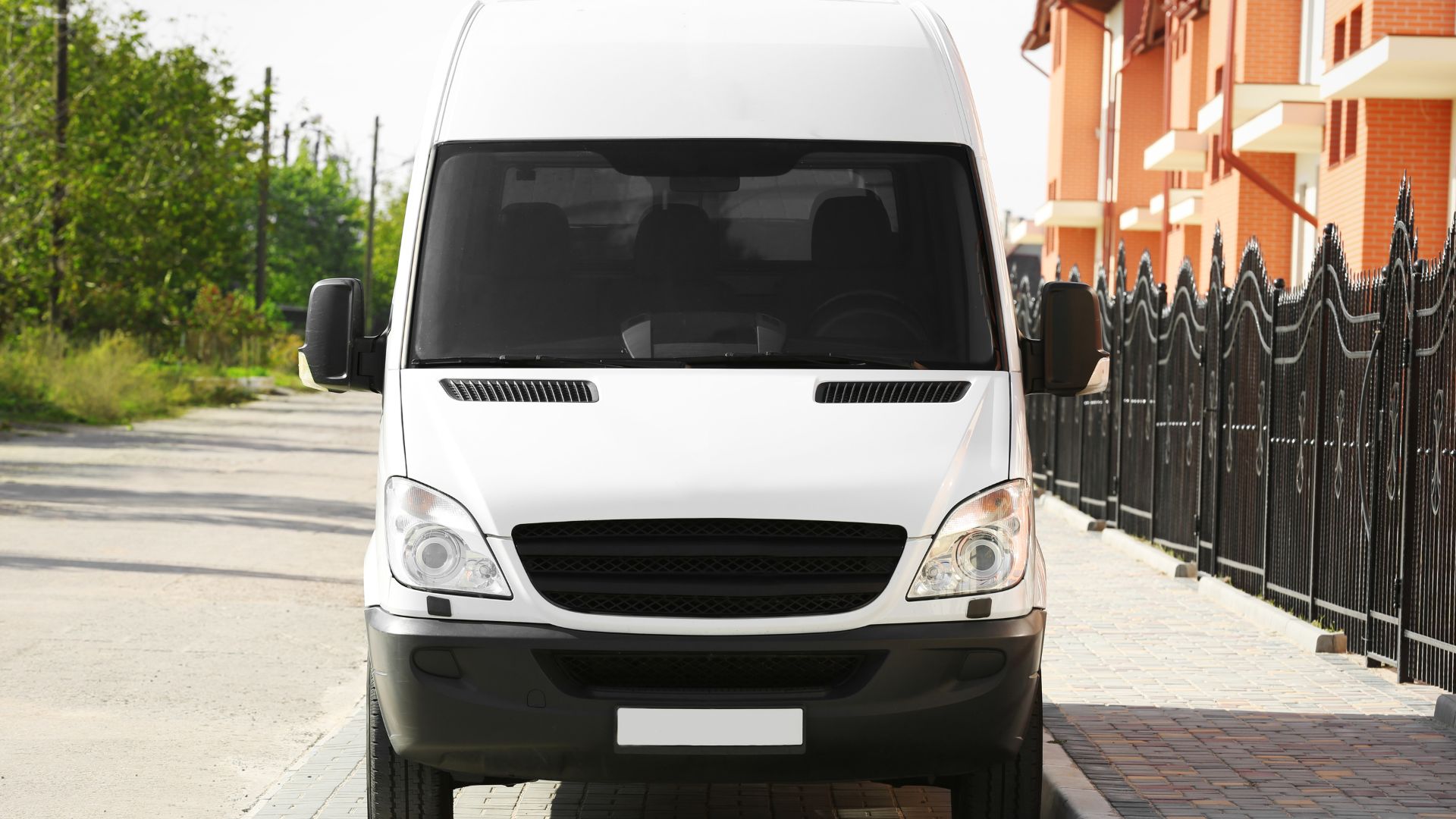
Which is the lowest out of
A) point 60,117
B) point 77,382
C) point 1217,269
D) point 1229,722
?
point 1229,722

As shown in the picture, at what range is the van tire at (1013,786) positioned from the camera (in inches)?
215

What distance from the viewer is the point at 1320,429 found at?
10406 millimetres

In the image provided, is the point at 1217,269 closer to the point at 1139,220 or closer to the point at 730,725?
the point at 730,725

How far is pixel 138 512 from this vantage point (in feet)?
54.5

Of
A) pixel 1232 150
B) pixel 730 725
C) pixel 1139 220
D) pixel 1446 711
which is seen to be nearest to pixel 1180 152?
pixel 1232 150

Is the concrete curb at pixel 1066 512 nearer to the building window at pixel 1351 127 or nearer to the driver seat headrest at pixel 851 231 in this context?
the building window at pixel 1351 127

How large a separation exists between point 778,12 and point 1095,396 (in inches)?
500

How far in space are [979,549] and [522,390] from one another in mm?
1380

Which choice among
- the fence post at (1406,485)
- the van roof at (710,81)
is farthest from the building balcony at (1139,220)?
the van roof at (710,81)

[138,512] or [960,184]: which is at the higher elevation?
[960,184]

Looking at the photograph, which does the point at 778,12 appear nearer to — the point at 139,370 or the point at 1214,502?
the point at 1214,502

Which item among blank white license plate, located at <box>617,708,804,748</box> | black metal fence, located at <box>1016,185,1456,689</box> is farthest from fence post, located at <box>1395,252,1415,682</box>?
blank white license plate, located at <box>617,708,804,748</box>

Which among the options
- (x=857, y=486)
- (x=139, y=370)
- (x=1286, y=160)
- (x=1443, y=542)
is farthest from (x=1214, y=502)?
(x=139, y=370)

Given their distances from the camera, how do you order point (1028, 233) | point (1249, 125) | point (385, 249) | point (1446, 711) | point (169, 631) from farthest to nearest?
point (385, 249)
point (1028, 233)
point (1249, 125)
point (169, 631)
point (1446, 711)
